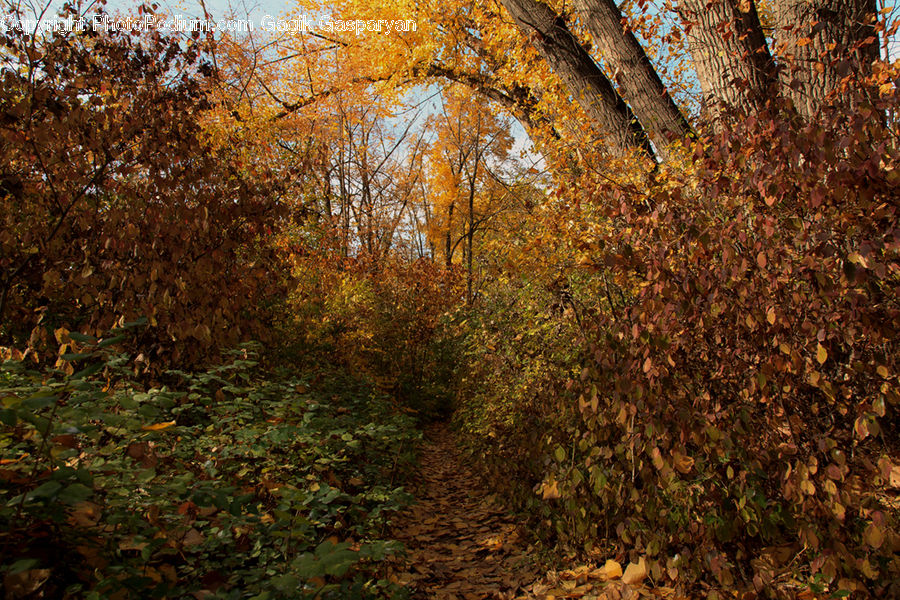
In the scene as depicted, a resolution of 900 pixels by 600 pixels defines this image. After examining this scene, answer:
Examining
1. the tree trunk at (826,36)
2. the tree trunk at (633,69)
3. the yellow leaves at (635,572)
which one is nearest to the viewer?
the yellow leaves at (635,572)

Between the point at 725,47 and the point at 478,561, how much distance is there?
15.1ft

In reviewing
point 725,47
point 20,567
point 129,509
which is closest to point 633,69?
point 725,47

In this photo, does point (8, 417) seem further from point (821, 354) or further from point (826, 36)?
point (826, 36)

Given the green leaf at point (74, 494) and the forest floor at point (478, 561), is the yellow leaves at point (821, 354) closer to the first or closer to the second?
the forest floor at point (478, 561)

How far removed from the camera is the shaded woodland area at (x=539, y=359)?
207cm

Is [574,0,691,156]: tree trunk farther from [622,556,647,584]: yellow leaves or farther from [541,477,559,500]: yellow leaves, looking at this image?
[622,556,647,584]: yellow leaves

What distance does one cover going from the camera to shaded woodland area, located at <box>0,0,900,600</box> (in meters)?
2.07

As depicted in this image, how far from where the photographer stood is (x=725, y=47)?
421 cm

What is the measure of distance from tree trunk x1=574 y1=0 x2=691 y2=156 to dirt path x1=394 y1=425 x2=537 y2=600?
4083 millimetres

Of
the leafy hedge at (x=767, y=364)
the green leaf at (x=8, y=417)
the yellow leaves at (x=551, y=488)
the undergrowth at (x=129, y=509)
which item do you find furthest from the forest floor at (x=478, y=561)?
the green leaf at (x=8, y=417)

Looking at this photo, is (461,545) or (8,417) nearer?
(8,417)

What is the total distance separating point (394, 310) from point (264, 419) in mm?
6023

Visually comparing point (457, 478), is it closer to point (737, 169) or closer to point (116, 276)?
point (116, 276)

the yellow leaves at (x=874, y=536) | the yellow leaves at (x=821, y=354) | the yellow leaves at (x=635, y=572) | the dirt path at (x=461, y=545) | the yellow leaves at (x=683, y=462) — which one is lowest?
the dirt path at (x=461, y=545)
